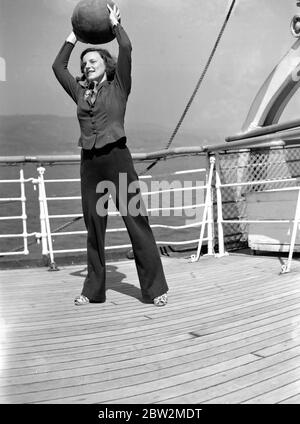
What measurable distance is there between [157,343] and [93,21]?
5.98ft

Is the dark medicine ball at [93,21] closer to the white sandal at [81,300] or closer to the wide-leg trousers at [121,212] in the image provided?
the wide-leg trousers at [121,212]

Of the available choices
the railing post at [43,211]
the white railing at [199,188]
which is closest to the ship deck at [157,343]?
the railing post at [43,211]

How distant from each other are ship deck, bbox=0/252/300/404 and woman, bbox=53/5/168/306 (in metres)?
0.20

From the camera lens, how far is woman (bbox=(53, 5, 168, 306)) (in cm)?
290

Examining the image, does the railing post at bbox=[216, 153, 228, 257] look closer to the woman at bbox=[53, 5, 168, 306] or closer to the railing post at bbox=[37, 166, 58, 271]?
the railing post at bbox=[37, 166, 58, 271]

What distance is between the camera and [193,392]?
171cm

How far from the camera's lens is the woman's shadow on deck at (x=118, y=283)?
11.2 feet

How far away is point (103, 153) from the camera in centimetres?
297

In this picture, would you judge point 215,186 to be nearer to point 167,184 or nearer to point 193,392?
point 167,184

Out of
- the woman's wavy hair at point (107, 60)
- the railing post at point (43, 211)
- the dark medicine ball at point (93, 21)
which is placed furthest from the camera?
the railing post at point (43, 211)

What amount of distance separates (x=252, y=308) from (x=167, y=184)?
9.09ft

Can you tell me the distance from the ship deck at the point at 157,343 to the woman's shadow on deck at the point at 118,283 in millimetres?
24

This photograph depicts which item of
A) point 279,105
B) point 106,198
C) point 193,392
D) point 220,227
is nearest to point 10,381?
point 193,392

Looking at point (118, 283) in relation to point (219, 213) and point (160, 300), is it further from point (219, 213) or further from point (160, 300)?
point (219, 213)
